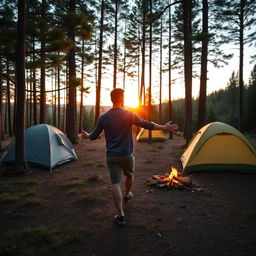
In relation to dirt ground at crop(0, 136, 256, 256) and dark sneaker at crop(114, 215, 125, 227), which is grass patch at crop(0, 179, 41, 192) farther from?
dark sneaker at crop(114, 215, 125, 227)

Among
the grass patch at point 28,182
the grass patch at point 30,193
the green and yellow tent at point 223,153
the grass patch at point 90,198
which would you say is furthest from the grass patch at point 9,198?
the green and yellow tent at point 223,153

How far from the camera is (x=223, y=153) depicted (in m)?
6.57

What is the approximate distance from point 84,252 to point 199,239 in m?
1.76

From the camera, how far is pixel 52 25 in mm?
7785

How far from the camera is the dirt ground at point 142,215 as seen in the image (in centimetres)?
290

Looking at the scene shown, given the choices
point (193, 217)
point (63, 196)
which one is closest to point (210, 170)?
point (193, 217)

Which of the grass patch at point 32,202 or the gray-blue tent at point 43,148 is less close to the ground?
the gray-blue tent at point 43,148

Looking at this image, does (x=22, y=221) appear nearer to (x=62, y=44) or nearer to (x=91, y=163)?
(x=91, y=163)

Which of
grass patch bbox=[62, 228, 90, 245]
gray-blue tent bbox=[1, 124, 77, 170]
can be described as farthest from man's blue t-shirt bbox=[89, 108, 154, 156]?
gray-blue tent bbox=[1, 124, 77, 170]

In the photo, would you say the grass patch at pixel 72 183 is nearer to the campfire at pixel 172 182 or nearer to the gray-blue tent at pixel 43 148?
the gray-blue tent at pixel 43 148

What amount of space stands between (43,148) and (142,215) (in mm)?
5257

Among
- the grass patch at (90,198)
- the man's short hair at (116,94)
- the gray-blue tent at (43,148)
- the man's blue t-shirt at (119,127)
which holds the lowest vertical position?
the grass patch at (90,198)

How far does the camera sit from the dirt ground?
2.90 meters

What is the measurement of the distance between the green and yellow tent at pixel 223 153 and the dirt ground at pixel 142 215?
30cm
